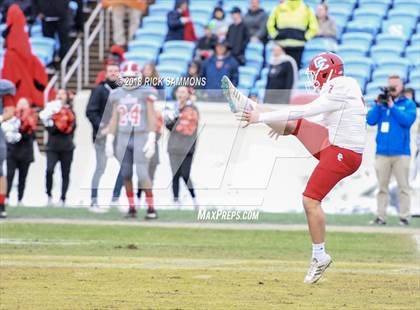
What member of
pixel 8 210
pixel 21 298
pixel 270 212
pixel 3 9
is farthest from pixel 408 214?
pixel 3 9

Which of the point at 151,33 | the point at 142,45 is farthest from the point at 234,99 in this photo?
the point at 151,33

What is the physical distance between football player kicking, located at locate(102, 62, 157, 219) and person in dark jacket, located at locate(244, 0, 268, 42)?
5.47 metres

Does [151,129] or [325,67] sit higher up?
[325,67]

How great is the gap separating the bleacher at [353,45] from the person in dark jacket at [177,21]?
0.21 meters

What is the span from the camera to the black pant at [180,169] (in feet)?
59.6

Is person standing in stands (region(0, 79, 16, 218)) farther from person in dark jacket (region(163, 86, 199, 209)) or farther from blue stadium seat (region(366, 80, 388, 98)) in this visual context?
blue stadium seat (region(366, 80, 388, 98))

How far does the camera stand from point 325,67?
37.4ft

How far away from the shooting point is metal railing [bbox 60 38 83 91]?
75.5 ft

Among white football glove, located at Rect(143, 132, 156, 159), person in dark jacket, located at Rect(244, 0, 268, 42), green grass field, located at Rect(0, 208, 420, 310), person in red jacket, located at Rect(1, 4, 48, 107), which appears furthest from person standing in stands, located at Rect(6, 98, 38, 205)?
person in dark jacket, located at Rect(244, 0, 268, 42)

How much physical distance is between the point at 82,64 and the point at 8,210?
17.3ft

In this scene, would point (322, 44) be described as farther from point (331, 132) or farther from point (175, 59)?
point (331, 132)

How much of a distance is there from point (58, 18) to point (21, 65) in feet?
6.63

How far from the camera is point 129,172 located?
17.8m

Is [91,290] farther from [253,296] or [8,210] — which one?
[8,210]
